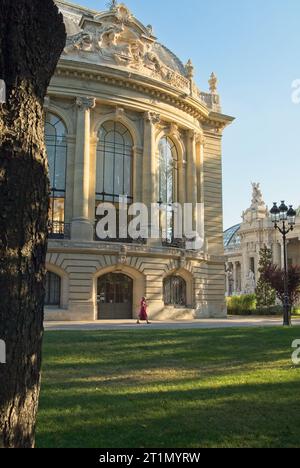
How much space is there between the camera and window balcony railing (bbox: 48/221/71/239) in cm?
2900

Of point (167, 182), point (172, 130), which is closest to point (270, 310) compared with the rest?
point (167, 182)

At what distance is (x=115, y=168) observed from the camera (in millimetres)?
31625

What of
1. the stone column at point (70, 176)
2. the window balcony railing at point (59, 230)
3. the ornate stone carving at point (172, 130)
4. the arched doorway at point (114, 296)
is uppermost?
the ornate stone carving at point (172, 130)

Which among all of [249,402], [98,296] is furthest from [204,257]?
[249,402]

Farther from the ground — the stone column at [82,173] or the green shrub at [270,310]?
the stone column at [82,173]

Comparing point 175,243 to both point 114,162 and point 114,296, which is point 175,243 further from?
point 114,162

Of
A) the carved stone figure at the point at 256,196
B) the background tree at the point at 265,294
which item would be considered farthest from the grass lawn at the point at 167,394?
the carved stone figure at the point at 256,196

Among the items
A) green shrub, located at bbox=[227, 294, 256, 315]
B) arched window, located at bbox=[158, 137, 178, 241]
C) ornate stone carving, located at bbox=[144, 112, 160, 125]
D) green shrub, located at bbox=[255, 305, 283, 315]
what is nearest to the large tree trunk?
ornate stone carving, located at bbox=[144, 112, 160, 125]

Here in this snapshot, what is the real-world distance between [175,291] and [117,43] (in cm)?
1710

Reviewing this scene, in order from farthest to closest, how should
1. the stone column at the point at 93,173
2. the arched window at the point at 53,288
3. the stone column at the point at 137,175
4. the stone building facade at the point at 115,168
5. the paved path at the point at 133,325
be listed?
the stone column at the point at 137,175, the stone column at the point at 93,173, the stone building facade at the point at 115,168, the arched window at the point at 53,288, the paved path at the point at 133,325

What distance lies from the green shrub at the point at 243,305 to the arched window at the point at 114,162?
17657mm

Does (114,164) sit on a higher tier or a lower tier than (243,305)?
higher

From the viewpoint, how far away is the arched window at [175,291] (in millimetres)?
32250

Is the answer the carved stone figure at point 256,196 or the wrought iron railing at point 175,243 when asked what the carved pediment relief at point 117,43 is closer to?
the wrought iron railing at point 175,243
